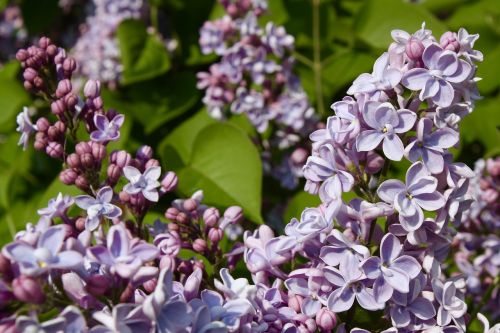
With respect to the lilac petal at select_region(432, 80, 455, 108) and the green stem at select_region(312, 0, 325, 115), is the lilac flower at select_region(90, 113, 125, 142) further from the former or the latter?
the green stem at select_region(312, 0, 325, 115)

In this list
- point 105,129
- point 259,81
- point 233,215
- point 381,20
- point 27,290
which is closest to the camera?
point 27,290

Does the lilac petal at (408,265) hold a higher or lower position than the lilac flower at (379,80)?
lower

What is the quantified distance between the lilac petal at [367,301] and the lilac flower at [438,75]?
0.35 metres

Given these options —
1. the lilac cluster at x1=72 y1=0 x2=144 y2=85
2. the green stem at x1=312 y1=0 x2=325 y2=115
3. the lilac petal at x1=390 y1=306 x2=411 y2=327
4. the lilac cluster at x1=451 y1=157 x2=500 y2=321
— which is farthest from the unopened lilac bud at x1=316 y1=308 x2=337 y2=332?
the lilac cluster at x1=72 y1=0 x2=144 y2=85

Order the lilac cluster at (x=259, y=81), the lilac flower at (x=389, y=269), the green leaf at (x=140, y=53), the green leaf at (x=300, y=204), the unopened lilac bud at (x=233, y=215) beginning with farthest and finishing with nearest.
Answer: the green leaf at (x=140, y=53), the lilac cluster at (x=259, y=81), the green leaf at (x=300, y=204), the unopened lilac bud at (x=233, y=215), the lilac flower at (x=389, y=269)

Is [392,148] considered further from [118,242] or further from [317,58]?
Answer: [317,58]

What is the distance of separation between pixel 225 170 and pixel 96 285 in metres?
1.01

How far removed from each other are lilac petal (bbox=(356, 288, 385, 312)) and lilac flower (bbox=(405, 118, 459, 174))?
24cm

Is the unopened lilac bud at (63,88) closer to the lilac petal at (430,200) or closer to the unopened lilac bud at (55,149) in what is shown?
the unopened lilac bud at (55,149)

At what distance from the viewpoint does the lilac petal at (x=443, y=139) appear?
116 cm

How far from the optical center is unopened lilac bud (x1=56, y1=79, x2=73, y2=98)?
1.38 meters

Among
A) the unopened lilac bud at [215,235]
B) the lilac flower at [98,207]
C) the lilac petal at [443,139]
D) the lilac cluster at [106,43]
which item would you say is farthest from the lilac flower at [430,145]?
the lilac cluster at [106,43]

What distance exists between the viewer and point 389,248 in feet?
3.68

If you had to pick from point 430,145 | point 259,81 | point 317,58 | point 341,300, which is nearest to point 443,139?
point 430,145
